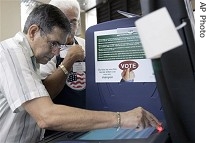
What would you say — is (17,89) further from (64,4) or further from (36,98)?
(64,4)

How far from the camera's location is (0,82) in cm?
111

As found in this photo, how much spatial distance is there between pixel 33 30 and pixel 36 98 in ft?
1.31

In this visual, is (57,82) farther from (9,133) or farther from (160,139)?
(160,139)

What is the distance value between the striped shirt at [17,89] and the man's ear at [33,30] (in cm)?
3

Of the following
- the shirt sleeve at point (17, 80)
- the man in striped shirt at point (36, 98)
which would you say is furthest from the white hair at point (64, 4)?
the shirt sleeve at point (17, 80)

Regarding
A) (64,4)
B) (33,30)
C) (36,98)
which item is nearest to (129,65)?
(36,98)

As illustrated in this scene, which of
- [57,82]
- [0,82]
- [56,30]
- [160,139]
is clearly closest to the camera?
[160,139]

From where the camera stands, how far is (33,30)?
1264 millimetres

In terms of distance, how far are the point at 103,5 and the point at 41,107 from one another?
5.78 metres

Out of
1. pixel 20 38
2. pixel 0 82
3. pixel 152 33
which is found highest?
pixel 152 33

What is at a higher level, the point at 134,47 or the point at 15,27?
the point at 134,47

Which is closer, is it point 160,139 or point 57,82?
point 160,139

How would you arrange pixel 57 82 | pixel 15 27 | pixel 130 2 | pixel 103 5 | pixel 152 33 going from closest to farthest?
pixel 152 33
pixel 57 82
pixel 15 27
pixel 130 2
pixel 103 5

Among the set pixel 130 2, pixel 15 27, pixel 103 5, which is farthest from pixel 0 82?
pixel 103 5
